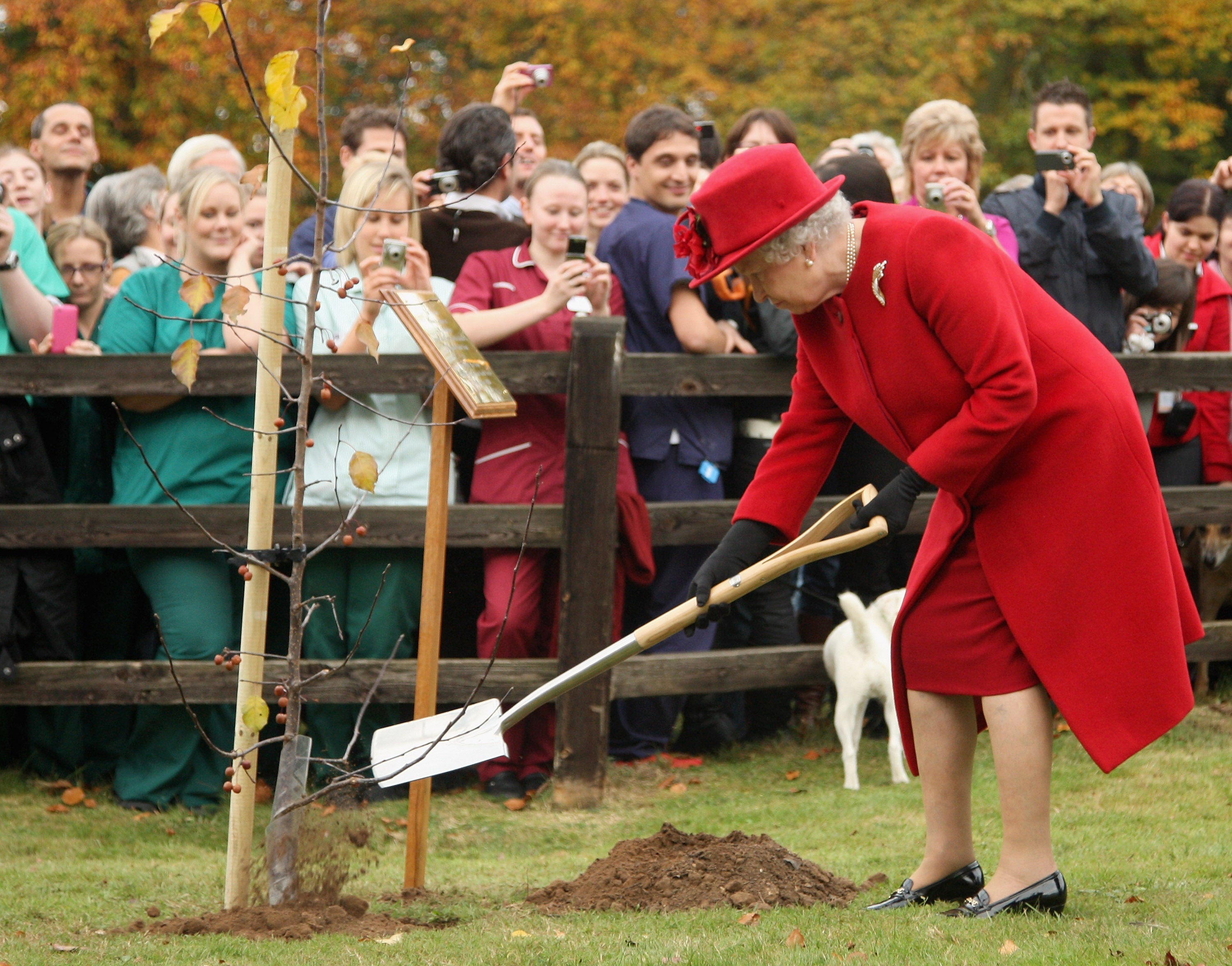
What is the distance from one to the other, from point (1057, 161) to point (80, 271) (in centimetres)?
422

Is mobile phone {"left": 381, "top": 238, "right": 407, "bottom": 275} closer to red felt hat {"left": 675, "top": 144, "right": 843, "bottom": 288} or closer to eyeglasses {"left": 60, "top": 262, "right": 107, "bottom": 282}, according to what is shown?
eyeglasses {"left": 60, "top": 262, "right": 107, "bottom": 282}

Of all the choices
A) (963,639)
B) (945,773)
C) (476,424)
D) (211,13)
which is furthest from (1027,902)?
(476,424)

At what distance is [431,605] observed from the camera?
4.47 meters

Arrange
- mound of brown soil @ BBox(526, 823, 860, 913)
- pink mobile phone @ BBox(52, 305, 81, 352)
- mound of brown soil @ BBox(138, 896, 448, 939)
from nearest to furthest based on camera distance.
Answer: mound of brown soil @ BBox(138, 896, 448, 939)
mound of brown soil @ BBox(526, 823, 860, 913)
pink mobile phone @ BBox(52, 305, 81, 352)

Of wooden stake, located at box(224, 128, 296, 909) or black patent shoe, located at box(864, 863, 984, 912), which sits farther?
black patent shoe, located at box(864, 863, 984, 912)

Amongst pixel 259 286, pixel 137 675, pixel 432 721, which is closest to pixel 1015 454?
pixel 432 721

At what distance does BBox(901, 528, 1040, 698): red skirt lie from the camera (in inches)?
149

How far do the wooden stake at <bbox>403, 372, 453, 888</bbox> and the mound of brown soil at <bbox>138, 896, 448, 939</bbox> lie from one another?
15.2 inches

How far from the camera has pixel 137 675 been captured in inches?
Result: 225

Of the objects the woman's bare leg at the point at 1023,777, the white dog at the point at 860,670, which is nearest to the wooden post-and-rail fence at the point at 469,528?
the white dog at the point at 860,670

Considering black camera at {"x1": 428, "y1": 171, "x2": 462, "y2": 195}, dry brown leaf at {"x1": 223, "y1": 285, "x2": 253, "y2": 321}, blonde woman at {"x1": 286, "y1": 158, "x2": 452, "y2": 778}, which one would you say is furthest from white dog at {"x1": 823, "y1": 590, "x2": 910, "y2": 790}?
dry brown leaf at {"x1": 223, "y1": 285, "x2": 253, "y2": 321}

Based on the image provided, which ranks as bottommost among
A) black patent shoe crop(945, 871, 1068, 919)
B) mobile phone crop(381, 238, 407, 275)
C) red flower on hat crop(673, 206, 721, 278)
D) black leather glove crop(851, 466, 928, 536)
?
black patent shoe crop(945, 871, 1068, 919)

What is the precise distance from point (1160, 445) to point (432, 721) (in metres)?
4.30

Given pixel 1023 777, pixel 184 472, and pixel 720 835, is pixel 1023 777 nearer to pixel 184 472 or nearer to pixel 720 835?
pixel 720 835
